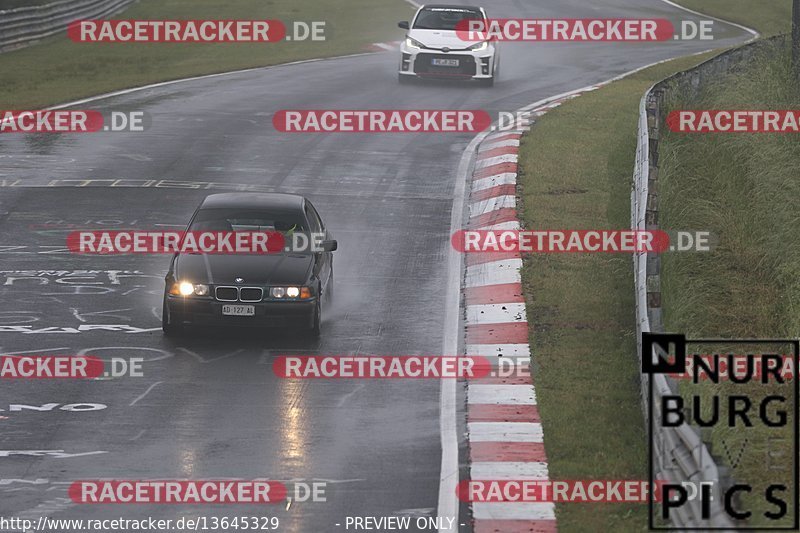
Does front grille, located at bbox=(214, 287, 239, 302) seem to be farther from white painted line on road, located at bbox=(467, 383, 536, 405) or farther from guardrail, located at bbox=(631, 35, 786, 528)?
guardrail, located at bbox=(631, 35, 786, 528)

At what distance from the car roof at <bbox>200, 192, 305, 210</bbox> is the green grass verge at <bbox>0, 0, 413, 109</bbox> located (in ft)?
44.7

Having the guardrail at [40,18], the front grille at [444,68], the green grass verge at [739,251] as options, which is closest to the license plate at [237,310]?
the green grass verge at [739,251]

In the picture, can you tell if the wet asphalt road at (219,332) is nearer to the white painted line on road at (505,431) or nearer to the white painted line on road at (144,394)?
the white painted line on road at (144,394)

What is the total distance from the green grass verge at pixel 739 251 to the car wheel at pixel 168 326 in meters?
4.93

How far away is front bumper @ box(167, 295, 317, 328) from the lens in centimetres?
1459

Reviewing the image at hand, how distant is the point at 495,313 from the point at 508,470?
4714 millimetres

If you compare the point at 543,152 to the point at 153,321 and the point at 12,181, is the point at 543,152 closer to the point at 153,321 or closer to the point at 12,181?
the point at 12,181

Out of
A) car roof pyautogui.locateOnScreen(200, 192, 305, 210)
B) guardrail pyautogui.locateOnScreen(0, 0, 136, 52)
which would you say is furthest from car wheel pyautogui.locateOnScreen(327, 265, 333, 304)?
guardrail pyautogui.locateOnScreen(0, 0, 136, 52)

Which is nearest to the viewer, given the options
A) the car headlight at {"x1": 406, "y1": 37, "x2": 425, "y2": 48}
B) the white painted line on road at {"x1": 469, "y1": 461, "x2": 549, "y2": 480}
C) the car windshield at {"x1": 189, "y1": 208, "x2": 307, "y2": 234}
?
the white painted line on road at {"x1": 469, "y1": 461, "x2": 549, "y2": 480}

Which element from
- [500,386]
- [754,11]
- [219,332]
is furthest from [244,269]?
[754,11]

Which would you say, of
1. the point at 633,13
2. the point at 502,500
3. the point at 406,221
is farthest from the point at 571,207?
the point at 633,13

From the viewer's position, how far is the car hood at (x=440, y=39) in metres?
32.3

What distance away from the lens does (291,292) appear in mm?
14773

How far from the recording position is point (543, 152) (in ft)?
80.1
